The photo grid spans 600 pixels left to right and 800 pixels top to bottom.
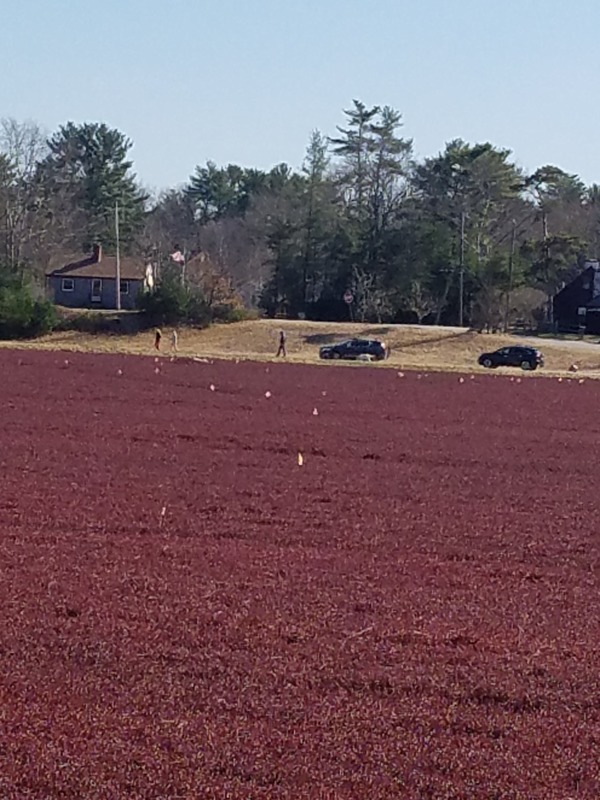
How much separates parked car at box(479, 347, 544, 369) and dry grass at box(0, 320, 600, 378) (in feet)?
11.7

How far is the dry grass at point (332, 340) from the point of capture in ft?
226

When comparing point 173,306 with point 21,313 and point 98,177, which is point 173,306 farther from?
point 98,177

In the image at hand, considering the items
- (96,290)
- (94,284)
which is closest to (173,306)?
(94,284)

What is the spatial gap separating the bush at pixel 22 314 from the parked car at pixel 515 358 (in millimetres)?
25713

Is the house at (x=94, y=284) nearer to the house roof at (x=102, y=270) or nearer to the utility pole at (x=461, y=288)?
the house roof at (x=102, y=270)

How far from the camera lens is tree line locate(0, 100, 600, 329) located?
9144 centimetres

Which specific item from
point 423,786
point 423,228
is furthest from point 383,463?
point 423,228

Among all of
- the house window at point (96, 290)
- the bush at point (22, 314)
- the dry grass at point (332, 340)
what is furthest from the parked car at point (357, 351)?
the house window at point (96, 290)

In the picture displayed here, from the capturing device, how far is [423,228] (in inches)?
3733

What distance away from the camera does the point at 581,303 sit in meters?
93.2

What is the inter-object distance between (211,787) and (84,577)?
4839 millimetres

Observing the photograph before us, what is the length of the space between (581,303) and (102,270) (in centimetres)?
3698

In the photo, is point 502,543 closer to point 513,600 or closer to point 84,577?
point 513,600

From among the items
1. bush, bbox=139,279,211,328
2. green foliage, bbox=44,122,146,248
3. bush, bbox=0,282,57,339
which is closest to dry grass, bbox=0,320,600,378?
bush, bbox=0,282,57,339
